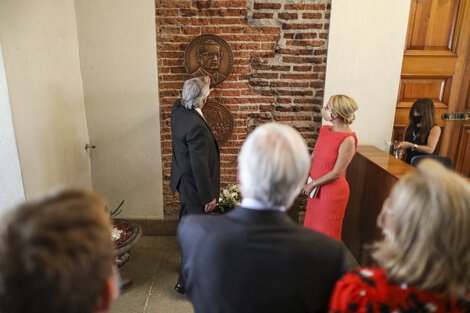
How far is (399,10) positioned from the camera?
3020mm

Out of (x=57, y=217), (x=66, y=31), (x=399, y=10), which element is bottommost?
(x=57, y=217)

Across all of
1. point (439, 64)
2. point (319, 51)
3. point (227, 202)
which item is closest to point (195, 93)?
point (227, 202)

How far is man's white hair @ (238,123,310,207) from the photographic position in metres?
1.00

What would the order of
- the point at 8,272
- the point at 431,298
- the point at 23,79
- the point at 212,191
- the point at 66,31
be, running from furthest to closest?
the point at 66,31
the point at 212,191
the point at 23,79
the point at 431,298
the point at 8,272

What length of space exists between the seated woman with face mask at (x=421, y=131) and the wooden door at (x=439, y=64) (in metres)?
0.30

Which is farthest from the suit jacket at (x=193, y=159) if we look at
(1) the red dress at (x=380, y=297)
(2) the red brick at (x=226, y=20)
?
(1) the red dress at (x=380, y=297)

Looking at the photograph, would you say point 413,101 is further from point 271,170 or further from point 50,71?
point 50,71

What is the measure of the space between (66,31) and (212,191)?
6.41 ft

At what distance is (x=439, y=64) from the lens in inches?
130

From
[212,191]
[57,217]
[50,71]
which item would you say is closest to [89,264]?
[57,217]

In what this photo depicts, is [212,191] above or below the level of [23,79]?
below

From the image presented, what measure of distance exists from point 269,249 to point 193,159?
149 cm

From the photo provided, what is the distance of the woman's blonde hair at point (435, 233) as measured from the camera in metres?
0.85

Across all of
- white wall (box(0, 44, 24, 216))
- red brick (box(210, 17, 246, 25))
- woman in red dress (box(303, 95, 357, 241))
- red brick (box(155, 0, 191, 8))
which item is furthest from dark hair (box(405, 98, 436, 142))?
white wall (box(0, 44, 24, 216))
